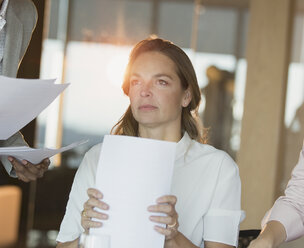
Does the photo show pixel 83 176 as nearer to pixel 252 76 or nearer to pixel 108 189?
pixel 108 189

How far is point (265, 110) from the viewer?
4609 mm

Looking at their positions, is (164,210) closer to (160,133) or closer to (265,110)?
(160,133)

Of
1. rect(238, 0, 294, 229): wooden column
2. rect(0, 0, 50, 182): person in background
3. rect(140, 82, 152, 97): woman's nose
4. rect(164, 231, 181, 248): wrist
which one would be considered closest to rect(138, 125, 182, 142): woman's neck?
rect(140, 82, 152, 97): woman's nose

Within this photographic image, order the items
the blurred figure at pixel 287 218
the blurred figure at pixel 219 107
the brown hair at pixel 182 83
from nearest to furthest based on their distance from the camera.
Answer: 1. the blurred figure at pixel 287 218
2. the brown hair at pixel 182 83
3. the blurred figure at pixel 219 107

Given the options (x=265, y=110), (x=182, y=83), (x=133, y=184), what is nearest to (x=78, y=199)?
(x=182, y=83)

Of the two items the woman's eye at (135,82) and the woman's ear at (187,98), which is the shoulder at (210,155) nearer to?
the woman's ear at (187,98)

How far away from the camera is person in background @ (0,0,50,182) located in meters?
2.27

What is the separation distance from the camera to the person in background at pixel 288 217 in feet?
5.88

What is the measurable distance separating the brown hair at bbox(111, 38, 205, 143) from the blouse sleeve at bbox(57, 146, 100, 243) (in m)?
0.15

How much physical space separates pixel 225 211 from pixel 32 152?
26.1 inches

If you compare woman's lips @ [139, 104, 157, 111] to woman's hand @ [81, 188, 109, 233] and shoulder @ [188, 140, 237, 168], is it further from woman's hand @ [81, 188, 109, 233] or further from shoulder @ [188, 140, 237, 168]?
woman's hand @ [81, 188, 109, 233]

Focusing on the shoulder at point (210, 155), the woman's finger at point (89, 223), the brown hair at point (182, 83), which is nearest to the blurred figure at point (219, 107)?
the brown hair at point (182, 83)

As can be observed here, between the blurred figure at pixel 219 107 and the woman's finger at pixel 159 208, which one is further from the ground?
the blurred figure at pixel 219 107

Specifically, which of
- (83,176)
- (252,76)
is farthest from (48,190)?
(83,176)
